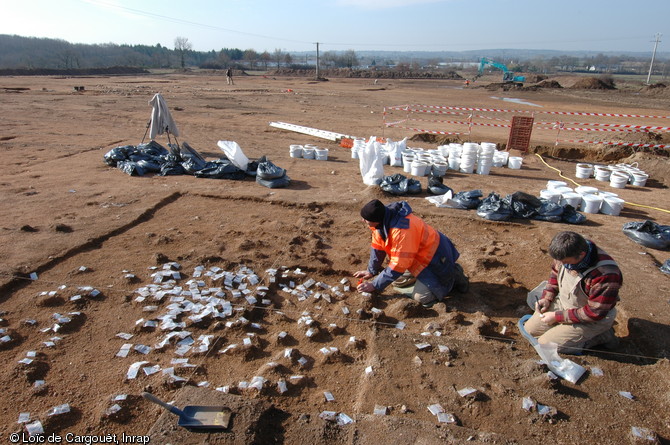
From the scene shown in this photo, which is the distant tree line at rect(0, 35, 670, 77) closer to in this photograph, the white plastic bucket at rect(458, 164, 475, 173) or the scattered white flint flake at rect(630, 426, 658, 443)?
the white plastic bucket at rect(458, 164, 475, 173)

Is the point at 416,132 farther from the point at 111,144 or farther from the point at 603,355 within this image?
the point at 603,355

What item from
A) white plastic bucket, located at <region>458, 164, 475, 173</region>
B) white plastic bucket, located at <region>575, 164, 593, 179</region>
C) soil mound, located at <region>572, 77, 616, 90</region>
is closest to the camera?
white plastic bucket, located at <region>575, 164, 593, 179</region>

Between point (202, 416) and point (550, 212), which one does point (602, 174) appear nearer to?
point (550, 212)

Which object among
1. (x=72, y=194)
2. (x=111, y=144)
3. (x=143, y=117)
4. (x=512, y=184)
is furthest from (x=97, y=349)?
(x=143, y=117)

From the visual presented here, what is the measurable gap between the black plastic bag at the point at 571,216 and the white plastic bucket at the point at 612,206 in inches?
28.8

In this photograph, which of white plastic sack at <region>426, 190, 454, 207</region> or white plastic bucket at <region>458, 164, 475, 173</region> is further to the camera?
white plastic bucket at <region>458, 164, 475, 173</region>

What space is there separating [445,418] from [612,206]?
6.35 metres

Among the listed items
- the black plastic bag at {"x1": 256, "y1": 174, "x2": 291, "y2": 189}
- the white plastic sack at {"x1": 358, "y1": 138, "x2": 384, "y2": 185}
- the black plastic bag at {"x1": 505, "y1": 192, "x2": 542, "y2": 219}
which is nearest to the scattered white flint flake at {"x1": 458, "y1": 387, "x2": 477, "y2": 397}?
the black plastic bag at {"x1": 505, "y1": 192, "x2": 542, "y2": 219}

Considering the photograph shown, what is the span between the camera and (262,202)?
7859 mm

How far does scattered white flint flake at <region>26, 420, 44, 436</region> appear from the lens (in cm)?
289

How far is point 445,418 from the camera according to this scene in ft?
10.0

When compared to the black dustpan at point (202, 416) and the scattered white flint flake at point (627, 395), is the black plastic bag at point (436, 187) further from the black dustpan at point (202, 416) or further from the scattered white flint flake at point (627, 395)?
the black dustpan at point (202, 416)

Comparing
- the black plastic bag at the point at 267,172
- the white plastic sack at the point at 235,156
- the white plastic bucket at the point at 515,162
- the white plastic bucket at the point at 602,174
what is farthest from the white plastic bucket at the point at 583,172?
the white plastic sack at the point at 235,156

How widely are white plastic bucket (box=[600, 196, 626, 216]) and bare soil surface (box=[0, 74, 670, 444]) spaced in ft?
0.45
